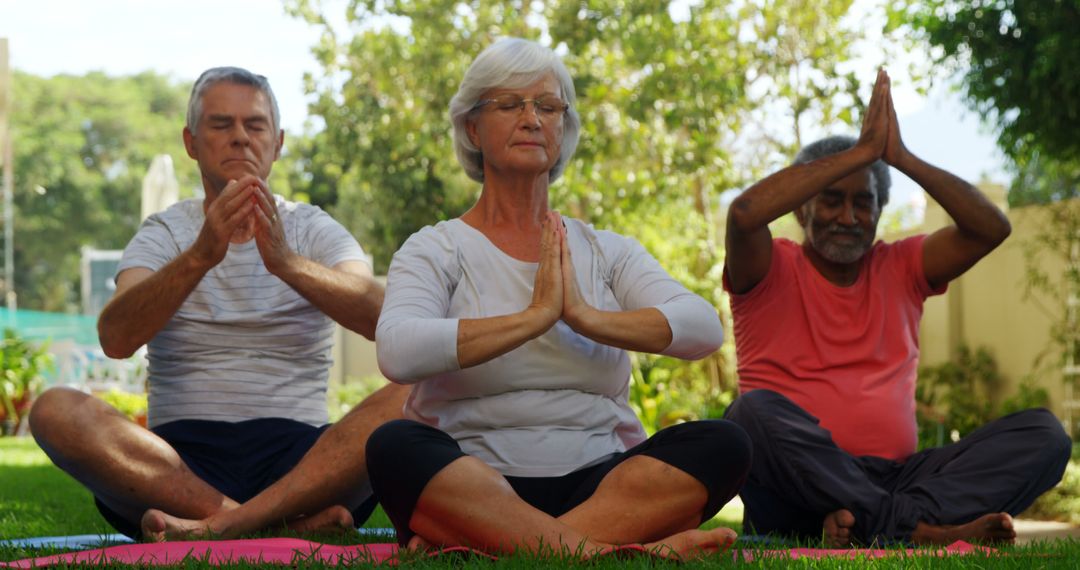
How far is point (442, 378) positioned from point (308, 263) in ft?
2.65

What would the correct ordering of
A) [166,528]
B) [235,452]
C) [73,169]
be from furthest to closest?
[73,169] → [235,452] → [166,528]

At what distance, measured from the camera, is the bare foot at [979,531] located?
3.56 metres

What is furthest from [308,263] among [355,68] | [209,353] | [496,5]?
[355,68]

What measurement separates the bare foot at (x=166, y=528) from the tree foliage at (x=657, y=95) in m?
6.55

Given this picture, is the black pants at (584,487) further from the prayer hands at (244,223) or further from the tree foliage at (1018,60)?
the tree foliage at (1018,60)

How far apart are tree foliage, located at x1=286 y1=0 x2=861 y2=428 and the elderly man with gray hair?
6.04 m

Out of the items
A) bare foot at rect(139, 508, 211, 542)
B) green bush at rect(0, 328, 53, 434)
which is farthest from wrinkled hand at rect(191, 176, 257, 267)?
green bush at rect(0, 328, 53, 434)

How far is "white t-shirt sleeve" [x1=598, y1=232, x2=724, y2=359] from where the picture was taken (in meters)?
3.15

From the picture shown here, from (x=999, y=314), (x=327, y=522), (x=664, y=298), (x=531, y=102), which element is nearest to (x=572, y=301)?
(x=664, y=298)

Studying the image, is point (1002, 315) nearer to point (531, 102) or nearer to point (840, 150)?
point (840, 150)

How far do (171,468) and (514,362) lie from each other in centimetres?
119

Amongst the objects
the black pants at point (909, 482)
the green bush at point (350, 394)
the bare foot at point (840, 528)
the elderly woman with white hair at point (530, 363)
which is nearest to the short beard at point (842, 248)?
the black pants at point (909, 482)

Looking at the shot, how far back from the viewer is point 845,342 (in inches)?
165

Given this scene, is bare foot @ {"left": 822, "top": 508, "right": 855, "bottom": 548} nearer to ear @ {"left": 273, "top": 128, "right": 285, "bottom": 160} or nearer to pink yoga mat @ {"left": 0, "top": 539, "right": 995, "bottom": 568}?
pink yoga mat @ {"left": 0, "top": 539, "right": 995, "bottom": 568}
